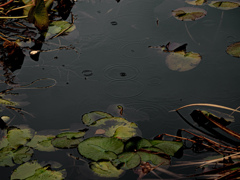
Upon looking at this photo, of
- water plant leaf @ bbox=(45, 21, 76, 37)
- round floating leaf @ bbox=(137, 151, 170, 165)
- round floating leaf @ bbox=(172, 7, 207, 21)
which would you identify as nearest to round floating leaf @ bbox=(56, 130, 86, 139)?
round floating leaf @ bbox=(137, 151, 170, 165)

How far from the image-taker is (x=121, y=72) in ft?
6.05

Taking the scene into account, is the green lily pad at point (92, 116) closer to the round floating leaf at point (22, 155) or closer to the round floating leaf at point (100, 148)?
the round floating leaf at point (100, 148)

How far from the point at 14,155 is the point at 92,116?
40 centimetres

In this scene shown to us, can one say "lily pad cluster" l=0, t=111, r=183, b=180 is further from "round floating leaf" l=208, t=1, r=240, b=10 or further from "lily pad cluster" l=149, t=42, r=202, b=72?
"round floating leaf" l=208, t=1, r=240, b=10

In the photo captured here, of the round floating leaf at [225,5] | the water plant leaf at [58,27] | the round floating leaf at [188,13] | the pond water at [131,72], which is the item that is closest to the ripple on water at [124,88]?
the pond water at [131,72]

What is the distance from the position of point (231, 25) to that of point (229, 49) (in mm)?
316

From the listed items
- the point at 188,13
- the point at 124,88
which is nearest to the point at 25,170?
the point at 124,88

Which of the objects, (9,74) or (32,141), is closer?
(32,141)

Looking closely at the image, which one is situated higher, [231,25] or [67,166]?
[231,25]

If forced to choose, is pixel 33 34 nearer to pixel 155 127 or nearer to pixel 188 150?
pixel 155 127

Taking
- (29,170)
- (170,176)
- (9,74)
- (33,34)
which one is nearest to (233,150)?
(170,176)

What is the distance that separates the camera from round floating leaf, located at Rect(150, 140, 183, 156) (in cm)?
134

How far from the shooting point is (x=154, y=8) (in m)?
2.43

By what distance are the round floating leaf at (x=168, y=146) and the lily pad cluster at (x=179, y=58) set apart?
61 cm
